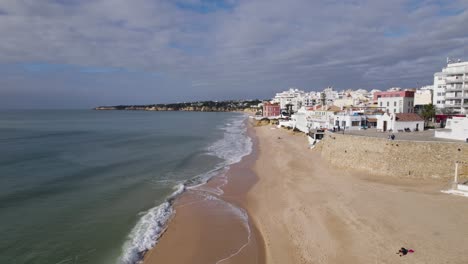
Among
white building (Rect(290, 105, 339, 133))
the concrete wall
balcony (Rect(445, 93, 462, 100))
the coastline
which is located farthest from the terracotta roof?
balcony (Rect(445, 93, 462, 100))

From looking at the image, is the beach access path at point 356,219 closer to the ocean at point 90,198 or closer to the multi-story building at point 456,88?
the ocean at point 90,198


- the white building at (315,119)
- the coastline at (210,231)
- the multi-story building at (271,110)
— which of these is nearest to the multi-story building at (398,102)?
the white building at (315,119)

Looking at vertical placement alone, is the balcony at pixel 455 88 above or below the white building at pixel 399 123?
above

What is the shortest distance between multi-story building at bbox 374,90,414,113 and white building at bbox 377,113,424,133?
559 inches

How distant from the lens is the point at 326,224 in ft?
42.5

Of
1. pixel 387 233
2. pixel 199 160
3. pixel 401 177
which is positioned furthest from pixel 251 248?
pixel 199 160

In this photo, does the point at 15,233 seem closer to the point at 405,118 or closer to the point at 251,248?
the point at 251,248

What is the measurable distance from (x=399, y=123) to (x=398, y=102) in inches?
688

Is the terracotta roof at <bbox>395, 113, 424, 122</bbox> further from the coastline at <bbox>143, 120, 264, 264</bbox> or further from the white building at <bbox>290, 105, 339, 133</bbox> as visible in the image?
the coastline at <bbox>143, 120, 264, 264</bbox>

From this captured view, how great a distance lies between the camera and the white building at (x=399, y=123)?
27.0m

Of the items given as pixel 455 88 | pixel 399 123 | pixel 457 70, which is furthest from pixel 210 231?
pixel 457 70

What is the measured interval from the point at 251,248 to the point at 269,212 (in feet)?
12.1

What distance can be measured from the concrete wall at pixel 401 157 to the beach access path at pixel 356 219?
83 cm

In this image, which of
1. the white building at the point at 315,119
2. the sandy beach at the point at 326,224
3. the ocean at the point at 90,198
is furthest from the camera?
the white building at the point at 315,119
